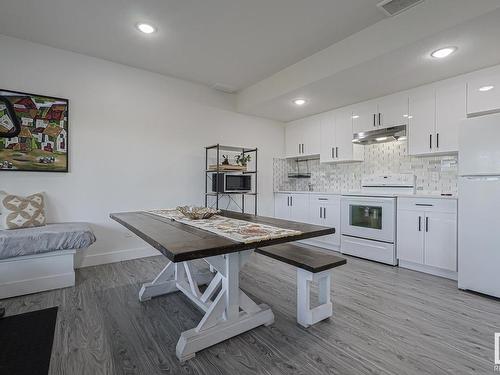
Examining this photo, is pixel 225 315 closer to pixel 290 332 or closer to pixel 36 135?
pixel 290 332

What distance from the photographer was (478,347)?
1648 mm

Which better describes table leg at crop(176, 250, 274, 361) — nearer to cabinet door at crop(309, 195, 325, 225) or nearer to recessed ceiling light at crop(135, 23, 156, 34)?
recessed ceiling light at crop(135, 23, 156, 34)

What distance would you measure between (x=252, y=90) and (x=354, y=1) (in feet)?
6.88

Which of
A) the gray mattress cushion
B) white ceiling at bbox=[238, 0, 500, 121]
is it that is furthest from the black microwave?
the gray mattress cushion

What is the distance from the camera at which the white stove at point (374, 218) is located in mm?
3299

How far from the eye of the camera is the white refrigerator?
234 cm

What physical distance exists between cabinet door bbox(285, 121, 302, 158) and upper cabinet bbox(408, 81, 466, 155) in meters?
1.95

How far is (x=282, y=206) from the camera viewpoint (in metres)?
4.90

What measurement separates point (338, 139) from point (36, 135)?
157 inches

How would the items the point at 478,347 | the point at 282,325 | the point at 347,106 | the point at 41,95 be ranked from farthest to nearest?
the point at 347,106 → the point at 41,95 → the point at 282,325 → the point at 478,347

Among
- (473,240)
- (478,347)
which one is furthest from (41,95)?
(473,240)

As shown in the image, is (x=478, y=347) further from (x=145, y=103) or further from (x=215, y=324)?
(x=145, y=103)

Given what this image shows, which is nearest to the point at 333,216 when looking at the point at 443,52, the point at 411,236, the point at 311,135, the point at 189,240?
the point at 411,236

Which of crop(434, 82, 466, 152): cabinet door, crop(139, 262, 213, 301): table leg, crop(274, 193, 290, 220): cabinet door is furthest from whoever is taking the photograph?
crop(274, 193, 290, 220): cabinet door
